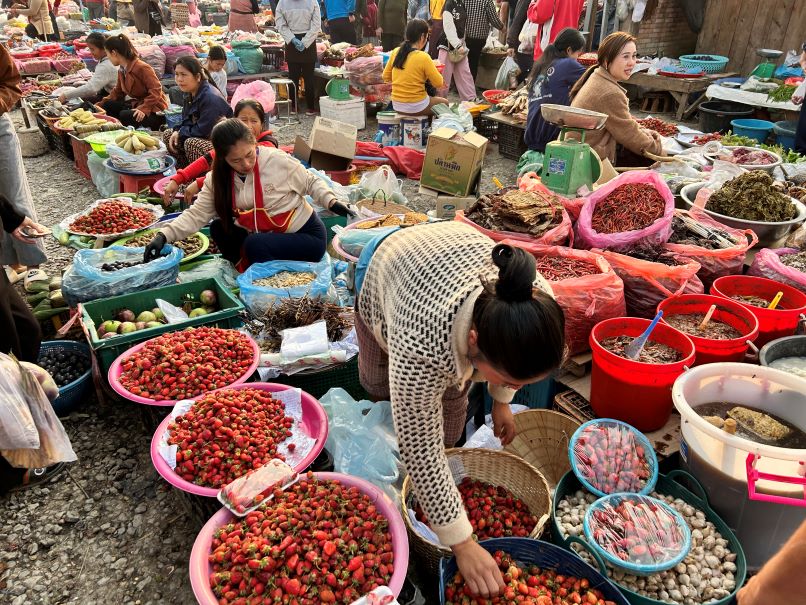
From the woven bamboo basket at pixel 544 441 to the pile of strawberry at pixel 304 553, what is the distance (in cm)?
89

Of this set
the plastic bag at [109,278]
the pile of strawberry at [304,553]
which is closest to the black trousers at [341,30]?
the plastic bag at [109,278]

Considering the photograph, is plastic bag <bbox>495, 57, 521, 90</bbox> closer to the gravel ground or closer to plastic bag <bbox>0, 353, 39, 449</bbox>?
the gravel ground

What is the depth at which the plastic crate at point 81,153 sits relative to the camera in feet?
20.4

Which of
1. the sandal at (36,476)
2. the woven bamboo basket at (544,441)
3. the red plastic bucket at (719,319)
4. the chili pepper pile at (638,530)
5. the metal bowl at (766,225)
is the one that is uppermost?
the metal bowl at (766,225)

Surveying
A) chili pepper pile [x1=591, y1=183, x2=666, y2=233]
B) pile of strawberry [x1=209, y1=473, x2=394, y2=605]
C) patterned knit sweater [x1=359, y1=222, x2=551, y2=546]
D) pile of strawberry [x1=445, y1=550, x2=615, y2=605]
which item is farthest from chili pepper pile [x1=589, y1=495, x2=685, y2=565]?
chili pepper pile [x1=591, y1=183, x2=666, y2=233]

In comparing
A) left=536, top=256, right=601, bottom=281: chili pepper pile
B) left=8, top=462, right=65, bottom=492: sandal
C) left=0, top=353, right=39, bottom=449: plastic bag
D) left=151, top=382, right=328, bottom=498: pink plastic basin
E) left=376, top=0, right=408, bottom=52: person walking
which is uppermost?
left=376, top=0, right=408, bottom=52: person walking

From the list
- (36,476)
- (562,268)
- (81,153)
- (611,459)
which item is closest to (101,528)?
(36,476)

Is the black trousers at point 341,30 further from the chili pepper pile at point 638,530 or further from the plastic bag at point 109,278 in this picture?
the chili pepper pile at point 638,530

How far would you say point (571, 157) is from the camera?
3.67 m

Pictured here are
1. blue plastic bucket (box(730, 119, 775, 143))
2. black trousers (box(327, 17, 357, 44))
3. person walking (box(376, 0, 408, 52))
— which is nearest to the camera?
blue plastic bucket (box(730, 119, 775, 143))

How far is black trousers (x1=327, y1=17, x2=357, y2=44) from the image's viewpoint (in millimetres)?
10633

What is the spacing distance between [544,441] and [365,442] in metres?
0.84

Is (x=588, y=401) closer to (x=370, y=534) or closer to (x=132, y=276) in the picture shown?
(x=370, y=534)

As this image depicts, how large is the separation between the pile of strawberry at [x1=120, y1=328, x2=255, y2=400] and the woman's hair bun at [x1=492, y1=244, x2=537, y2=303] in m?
1.73
